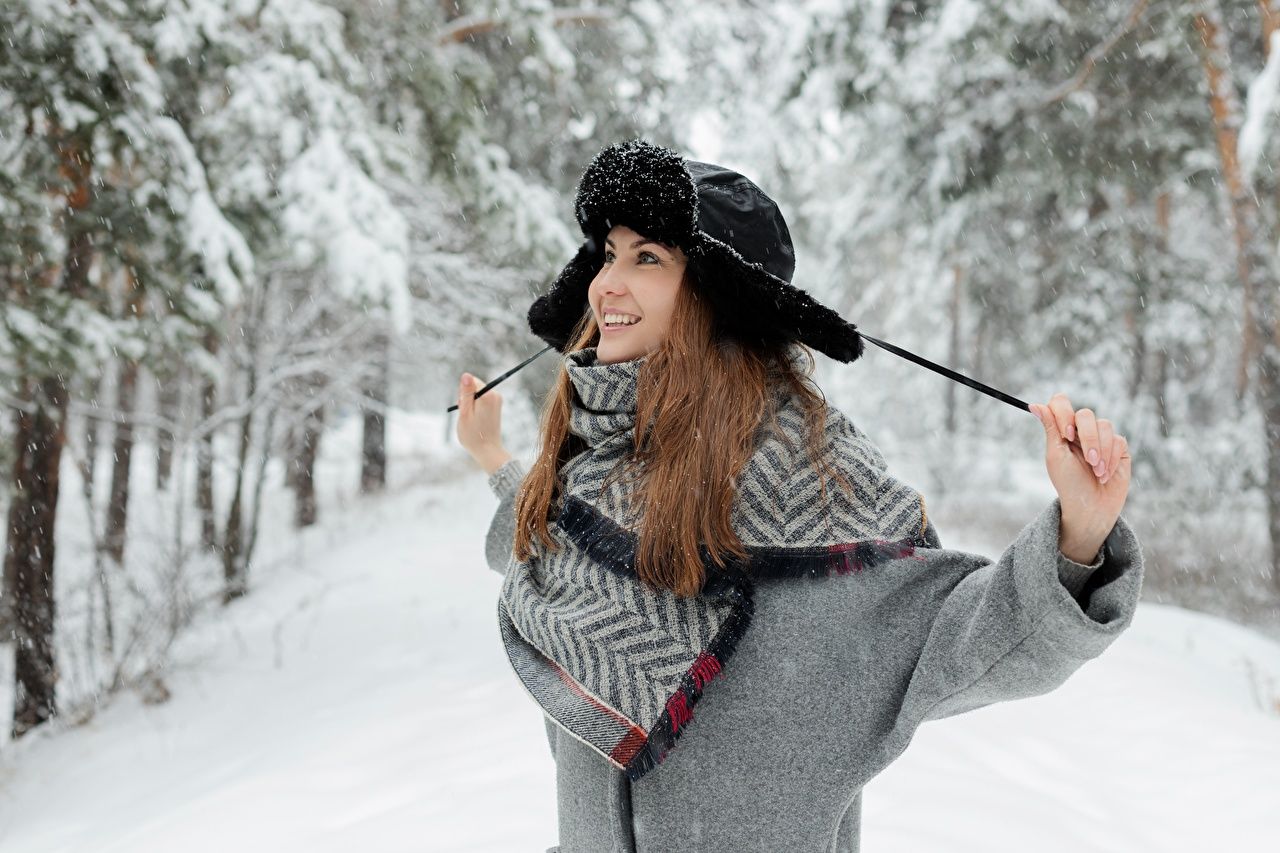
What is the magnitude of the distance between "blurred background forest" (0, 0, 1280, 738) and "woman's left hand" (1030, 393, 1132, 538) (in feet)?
14.5

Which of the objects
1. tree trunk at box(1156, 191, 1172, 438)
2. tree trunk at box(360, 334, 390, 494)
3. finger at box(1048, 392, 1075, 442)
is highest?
finger at box(1048, 392, 1075, 442)

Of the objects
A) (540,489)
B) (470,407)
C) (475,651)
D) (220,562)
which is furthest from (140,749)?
(540,489)

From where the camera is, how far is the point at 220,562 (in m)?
10.2

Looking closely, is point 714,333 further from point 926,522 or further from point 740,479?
point 926,522

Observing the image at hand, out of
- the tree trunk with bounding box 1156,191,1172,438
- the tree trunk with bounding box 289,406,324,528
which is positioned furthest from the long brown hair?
the tree trunk with bounding box 1156,191,1172,438

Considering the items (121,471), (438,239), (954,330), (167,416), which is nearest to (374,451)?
(167,416)

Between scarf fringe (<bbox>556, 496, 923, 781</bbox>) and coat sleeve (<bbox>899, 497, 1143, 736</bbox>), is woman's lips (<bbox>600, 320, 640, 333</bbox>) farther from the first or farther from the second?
coat sleeve (<bbox>899, 497, 1143, 736</bbox>)

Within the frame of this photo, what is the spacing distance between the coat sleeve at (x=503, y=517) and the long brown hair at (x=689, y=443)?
0.87 feet

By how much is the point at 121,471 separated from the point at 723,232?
11.4 m

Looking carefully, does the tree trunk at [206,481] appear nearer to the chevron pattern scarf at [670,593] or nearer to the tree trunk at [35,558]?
the tree trunk at [35,558]

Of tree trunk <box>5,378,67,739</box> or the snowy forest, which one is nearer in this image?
the snowy forest

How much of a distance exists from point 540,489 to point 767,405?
45cm

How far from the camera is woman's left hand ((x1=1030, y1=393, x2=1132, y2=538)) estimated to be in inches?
42.5

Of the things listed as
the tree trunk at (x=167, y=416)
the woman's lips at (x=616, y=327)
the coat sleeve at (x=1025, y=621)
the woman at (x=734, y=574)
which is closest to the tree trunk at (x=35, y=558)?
the tree trunk at (x=167, y=416)
